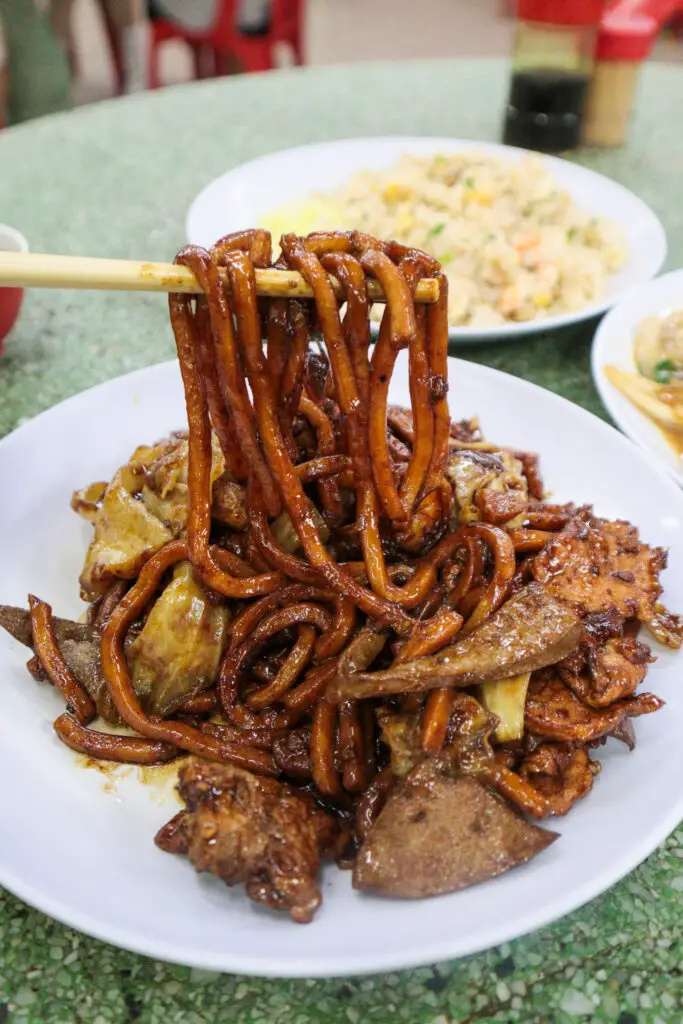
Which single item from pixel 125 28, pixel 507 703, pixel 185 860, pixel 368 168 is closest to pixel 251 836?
pixel 185 860

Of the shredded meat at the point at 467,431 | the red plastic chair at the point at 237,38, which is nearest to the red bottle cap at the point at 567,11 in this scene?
the shredded meat at the point at 467,431

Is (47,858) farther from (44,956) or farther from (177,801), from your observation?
(177,801)

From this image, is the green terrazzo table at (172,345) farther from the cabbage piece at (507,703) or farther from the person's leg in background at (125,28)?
the person's leg in background at (125,28)

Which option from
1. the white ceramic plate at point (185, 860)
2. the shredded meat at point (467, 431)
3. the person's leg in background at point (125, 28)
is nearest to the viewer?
the white ceramic plate at point (185, 860)

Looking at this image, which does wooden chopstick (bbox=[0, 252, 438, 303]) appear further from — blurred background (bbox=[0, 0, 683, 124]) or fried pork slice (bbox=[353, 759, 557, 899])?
blurred background (bbox=[0, 0, 683, 124])

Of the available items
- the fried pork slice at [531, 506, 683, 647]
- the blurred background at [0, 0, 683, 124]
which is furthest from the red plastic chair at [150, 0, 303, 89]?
the fried pork slice at [531, 506, 683, 647]

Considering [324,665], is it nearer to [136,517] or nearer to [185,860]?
[185,860]
